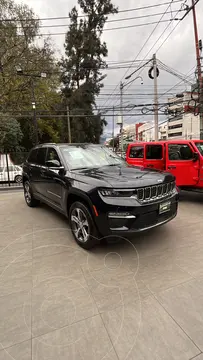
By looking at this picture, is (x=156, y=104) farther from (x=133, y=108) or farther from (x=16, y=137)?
(x=16, y=137)

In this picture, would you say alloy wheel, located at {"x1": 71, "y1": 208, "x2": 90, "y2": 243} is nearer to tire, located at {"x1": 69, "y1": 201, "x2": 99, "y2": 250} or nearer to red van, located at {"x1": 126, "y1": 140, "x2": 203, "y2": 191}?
tire, located at {"x1": 69, "y1": 201, "x2": 99, "y2": 250}

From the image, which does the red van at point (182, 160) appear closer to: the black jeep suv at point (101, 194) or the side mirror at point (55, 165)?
the black jeep suv at point (101, 194)

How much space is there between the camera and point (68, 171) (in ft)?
11.0

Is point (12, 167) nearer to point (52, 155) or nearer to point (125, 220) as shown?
point (52, 155)

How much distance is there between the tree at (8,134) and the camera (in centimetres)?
1726

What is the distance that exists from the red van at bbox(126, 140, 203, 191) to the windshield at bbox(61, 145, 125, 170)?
81.1 inches

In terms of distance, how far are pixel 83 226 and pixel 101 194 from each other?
2.22 ft

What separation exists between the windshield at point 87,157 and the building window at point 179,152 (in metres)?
2.08

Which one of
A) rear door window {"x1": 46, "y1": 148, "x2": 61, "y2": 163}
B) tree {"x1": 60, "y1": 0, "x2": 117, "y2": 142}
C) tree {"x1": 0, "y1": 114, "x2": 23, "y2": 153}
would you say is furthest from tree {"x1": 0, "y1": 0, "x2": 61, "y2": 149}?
rear door window {"x1": 46, "y1": 148, "x2": 61, "y2": 163}

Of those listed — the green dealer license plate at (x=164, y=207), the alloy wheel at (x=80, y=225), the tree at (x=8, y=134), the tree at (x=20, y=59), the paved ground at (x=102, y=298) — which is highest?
the tree at (x=20, y=59)

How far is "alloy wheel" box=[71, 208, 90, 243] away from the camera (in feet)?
9.62

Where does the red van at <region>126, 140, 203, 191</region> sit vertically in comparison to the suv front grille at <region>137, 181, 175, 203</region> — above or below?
above

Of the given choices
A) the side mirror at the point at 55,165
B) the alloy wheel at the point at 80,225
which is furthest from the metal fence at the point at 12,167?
the alloy wheel at the point at 80,225

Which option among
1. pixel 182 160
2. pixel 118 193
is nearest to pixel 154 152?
pixel 182 160
